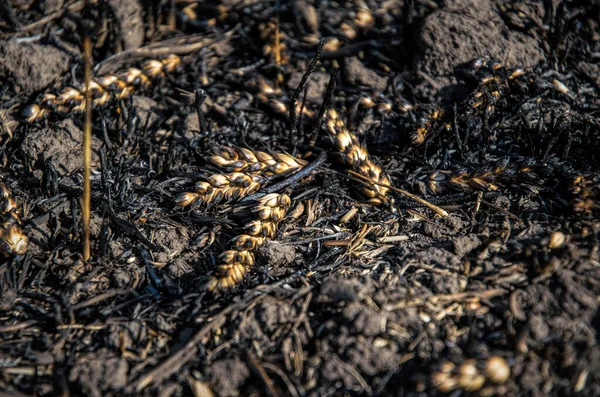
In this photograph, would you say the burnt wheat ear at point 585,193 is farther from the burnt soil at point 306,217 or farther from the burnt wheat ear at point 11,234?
the burnt wheat ear at point 11,234

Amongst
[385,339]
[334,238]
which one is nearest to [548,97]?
[334,238]

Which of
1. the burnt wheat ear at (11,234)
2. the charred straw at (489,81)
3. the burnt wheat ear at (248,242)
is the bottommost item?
the burnt wheat ear at (248,242)

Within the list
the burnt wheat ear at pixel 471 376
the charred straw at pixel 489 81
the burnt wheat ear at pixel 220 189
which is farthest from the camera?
the charred straw at pixel 489 81

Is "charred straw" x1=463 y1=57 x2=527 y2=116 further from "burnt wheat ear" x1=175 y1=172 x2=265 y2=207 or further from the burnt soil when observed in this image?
"burnt wheat ear" x1=175 y1=172 x2=265 y2=207

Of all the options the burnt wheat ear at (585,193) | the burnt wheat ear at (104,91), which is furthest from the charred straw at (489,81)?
the burnt wheat ear at (104,91)

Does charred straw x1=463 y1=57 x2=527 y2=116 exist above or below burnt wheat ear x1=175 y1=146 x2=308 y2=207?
above

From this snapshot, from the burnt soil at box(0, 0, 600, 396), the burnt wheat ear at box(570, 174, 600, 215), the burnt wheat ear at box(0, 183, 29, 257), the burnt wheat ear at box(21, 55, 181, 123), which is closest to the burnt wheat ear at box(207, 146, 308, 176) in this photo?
the burnt soil at box(0, 0, 600, 396)

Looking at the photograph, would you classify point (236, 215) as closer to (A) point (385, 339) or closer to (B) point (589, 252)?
(A) point (385, 339)
